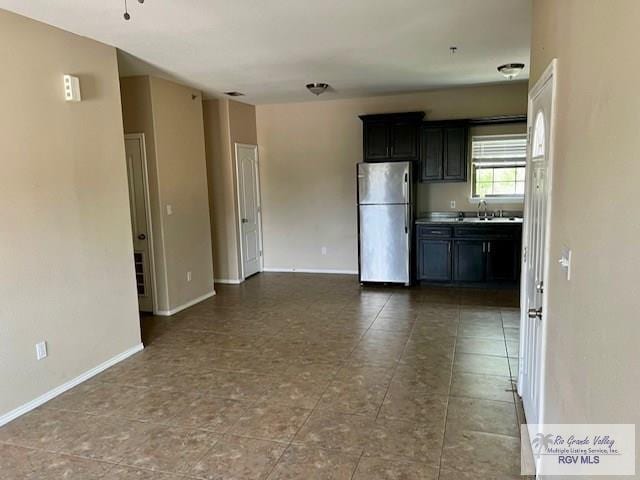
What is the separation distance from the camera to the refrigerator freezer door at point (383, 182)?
233 inches

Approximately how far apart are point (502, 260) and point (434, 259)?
87 centimetres

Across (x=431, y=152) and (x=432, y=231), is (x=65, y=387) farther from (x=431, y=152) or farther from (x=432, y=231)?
(x=431, y=152)

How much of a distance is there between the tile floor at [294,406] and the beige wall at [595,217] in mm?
893

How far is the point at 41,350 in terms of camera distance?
127 inches

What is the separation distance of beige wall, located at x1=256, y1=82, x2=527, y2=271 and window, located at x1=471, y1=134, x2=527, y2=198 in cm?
26

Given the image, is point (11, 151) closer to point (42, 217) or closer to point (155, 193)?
point (42, 217)

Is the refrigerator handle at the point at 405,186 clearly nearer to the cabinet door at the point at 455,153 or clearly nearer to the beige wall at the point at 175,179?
the cabinet door at the point at 455,153

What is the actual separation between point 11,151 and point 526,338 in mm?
3640

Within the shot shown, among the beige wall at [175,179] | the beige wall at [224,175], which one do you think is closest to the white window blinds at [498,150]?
the beige wall at [224,175]

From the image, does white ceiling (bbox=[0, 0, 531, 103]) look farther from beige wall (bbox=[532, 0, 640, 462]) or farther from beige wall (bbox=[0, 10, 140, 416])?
beige wall (bbox=[532, 0, 640, 462])

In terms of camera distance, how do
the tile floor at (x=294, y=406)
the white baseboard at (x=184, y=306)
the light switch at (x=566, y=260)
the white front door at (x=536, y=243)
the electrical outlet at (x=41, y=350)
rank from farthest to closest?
1. the white baseboard at (x=184, y=306)
2. the electrical outlet at (x=41, y=350)
3. the tile floor at (x=294, y=406)
4. the white front door at (x=536, y=243)
5. the light switch at (x=566, y=260)

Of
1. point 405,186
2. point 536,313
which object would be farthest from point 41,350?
point 405,186

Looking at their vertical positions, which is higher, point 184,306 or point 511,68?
point 511,68

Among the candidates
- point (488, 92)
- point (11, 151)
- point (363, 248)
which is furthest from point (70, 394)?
point (488, 92)
